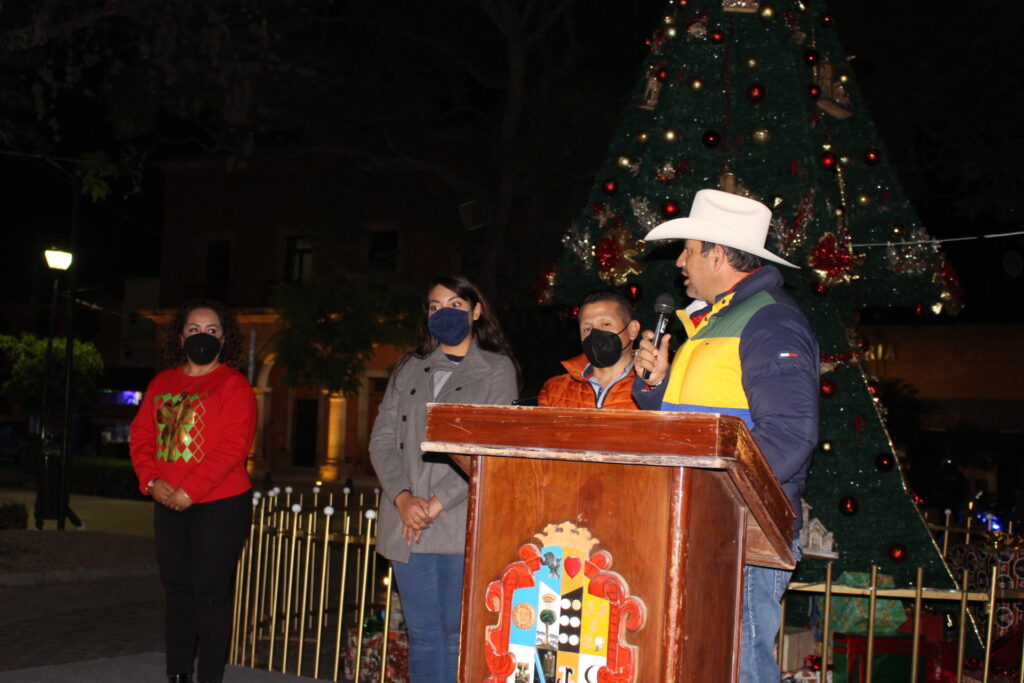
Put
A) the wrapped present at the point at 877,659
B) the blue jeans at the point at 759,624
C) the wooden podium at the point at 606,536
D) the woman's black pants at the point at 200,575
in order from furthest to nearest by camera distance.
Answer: the wrapped present at the point at 877,659 → the woman's black pants at the point at 200,575 → the blue jeans at the point at 759,624 → the wooden podium at the point at 606,536

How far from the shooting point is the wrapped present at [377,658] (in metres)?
5.99

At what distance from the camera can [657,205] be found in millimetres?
6695

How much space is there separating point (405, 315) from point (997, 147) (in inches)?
489

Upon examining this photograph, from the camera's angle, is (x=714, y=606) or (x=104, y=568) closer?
(x=714, y=606)

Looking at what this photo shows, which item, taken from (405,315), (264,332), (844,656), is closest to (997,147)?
(844,656)

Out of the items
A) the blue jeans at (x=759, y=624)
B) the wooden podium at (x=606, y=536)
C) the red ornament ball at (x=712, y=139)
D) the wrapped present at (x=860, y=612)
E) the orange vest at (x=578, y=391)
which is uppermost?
the red ornament ball at (x=712, y=139)

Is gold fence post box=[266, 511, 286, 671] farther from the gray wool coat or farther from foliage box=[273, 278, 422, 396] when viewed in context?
foliage box=[273, 278, 422, 396]

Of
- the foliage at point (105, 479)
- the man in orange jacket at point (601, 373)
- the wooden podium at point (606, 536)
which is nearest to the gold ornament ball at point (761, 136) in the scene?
the man in orange jacket at point (601, 373)

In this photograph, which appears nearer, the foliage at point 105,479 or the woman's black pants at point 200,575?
the woman's black pants at point 200,575

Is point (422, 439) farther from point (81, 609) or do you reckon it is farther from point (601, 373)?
point (81, 609)

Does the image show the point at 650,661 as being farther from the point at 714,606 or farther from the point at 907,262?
the point at 907,262

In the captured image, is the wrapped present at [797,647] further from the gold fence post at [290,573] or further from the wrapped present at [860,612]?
the gold fence post at [290,573]

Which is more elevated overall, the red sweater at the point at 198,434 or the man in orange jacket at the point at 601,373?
the man in orange jacket at the point at 601,373

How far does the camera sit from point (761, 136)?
6453 millimetres
